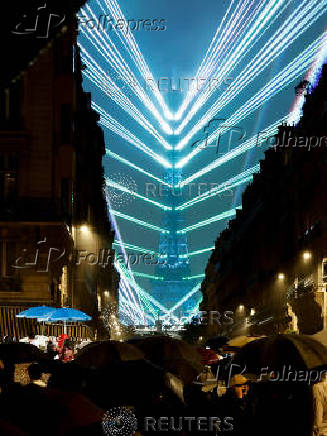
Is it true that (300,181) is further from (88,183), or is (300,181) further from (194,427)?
(194,427)

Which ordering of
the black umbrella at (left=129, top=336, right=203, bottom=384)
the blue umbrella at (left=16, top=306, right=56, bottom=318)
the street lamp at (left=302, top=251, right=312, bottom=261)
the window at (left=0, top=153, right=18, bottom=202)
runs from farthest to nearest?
the street lamp at (left=302, top=251, right=312, bottom=261), the window at (left=0, top=153, right=18, bottom=202), the blue umbrella at (left=16, top=306, right=56, bottom=318), the black umbrella at (left=129, top=336, right=203, bottom=384)

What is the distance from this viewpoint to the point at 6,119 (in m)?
31.2

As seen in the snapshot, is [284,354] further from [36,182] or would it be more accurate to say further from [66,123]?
[66,123]

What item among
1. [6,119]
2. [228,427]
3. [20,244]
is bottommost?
[228,427]

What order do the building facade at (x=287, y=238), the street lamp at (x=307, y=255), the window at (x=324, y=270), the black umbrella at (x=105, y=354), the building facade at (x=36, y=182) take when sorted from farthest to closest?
the street lamp at (x=307, y=255), the building facade at (x=287, y=238), the window at (x=324, y=270), the building facade at (x=36, y=182), the black umbrella at (x=105, y=354)

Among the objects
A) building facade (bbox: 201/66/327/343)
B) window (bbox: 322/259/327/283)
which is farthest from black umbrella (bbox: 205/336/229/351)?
window (bbox: 322/259/327/283)

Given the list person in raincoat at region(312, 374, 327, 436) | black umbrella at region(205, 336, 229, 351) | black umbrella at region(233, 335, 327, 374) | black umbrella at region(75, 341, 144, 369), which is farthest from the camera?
black umbrella at region(205, 336, 229, 351)

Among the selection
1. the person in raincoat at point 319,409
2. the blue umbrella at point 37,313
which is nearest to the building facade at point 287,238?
the blue umbrella at point 37,313

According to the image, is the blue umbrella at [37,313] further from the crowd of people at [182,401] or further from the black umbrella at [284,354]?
the crowd of people at [182,401]

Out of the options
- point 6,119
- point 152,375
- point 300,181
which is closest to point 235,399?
point 152,375

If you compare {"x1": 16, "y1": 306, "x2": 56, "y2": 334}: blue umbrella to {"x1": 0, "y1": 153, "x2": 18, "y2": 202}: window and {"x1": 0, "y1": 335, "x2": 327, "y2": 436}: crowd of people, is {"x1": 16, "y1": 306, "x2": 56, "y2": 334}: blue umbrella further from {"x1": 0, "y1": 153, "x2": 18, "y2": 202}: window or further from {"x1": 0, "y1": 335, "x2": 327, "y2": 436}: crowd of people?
{"x1": 0, "y1": 335, "x2": 327, "y2": 436}: crowd of people

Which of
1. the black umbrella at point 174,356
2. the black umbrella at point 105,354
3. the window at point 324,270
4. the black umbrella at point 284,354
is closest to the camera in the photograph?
the black umbrella at point 284,354

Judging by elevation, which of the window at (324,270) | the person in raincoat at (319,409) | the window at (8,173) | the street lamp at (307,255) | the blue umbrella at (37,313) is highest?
the window at (8,173)

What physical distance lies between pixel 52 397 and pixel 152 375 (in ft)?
16.4
